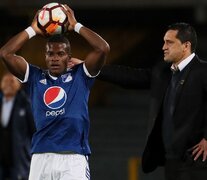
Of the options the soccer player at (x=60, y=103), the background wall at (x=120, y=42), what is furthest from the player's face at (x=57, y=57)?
the background wall at (x=120, y=42)

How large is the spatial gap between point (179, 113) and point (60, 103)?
36.8 inches

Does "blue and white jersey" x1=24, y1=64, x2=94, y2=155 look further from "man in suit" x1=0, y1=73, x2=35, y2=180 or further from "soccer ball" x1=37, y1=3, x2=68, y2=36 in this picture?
"man in suit" x1=0, y1=73, x2=35, y2=180

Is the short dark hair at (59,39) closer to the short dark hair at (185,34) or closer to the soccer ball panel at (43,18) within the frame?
the soccer ball panel at (43,18)

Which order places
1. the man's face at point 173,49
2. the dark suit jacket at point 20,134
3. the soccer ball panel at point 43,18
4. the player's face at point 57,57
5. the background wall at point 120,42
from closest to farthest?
the player's face at point 57,57, the soccer ball panel at point 43,18, the man's face at point 173,49, the dark suit jacket at point 20,134, the background wall at point 120,42

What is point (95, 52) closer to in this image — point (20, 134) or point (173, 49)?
point (173, 49)

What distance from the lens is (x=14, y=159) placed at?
364 inches

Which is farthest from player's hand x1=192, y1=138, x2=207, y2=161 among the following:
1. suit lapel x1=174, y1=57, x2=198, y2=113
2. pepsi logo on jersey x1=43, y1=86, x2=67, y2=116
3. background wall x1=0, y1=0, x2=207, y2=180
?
background wall x1=0, y1=0, x2=207, y2=180

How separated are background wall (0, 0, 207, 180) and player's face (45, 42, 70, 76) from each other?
22.5 ft

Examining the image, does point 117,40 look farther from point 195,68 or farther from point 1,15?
point 195,68

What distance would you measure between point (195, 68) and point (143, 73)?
52 cm

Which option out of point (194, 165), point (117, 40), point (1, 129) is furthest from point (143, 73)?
point (117, 40)

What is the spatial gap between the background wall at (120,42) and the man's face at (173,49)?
6556 millimetres

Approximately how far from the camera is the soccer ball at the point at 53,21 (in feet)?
20.8

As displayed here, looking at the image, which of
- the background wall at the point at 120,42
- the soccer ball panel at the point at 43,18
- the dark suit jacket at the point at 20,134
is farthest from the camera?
the background wall at the point at 120,42
